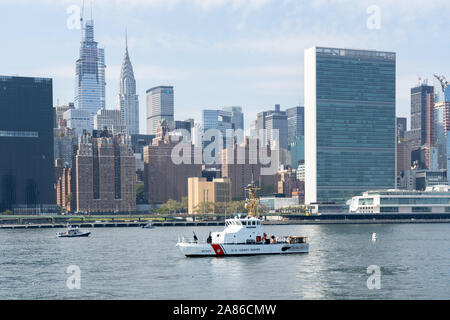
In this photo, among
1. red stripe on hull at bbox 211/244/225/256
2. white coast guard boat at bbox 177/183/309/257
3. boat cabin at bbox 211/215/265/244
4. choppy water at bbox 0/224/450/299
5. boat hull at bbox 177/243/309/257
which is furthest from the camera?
boat cabin at bbox 211/215/265/244

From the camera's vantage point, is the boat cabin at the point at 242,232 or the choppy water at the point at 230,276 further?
the boat cabin at the point at 242,232

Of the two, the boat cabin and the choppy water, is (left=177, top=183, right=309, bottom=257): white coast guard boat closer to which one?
the boat cabin

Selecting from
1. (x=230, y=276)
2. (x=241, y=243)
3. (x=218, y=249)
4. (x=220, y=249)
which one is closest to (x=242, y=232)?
(x=241, y=243)

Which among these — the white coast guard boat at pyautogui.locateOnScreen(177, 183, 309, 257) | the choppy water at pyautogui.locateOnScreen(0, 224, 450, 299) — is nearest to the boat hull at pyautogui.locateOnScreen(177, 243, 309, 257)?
the white coast guard boat at pyautogui.locateOnScreen(177, 183, 309, 257)

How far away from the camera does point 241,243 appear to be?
325 feet

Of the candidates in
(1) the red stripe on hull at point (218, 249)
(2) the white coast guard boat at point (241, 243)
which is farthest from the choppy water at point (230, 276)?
(1) the red stripe on hull at point (218, 249)

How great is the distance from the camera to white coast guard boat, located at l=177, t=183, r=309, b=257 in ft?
322

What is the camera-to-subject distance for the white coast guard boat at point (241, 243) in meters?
98.2

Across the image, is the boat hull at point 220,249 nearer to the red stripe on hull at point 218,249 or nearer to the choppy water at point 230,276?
the red stripe on hull at point 218,249

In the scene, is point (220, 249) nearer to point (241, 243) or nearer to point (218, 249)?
point (218, 249)

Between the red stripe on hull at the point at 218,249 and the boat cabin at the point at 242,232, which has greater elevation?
the boat cabin at the point at 242,232

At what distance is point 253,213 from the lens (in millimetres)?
105125
